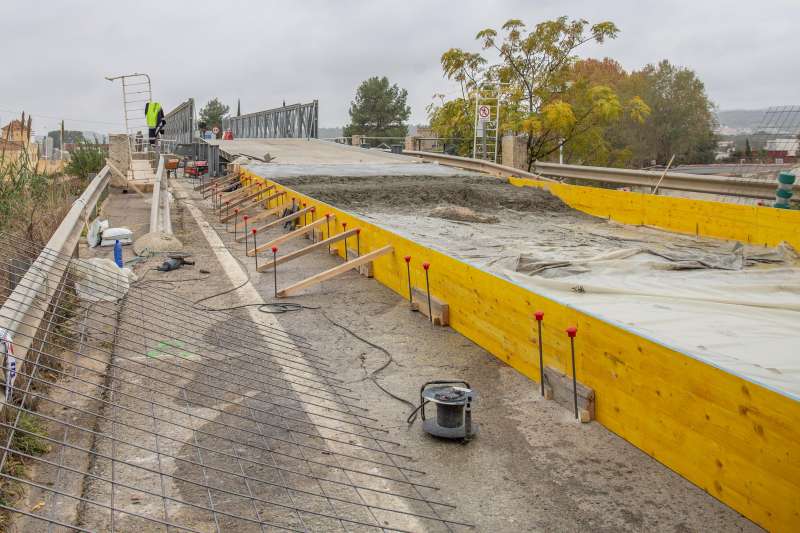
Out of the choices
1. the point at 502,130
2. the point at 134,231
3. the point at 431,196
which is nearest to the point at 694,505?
the point at 431,196

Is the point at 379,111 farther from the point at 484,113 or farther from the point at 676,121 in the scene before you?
the point at 484,113

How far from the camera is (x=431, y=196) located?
1415cm

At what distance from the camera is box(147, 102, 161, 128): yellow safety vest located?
2289 centimetres

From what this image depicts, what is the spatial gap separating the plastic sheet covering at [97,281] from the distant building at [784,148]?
19825 mm

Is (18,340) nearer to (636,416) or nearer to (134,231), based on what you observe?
(636,416)

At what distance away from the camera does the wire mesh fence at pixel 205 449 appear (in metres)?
3.86

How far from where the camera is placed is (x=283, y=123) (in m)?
32.8

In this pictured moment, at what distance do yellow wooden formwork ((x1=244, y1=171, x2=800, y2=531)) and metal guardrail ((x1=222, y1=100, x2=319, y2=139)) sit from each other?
2444 cm

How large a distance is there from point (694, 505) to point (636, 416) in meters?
0.75

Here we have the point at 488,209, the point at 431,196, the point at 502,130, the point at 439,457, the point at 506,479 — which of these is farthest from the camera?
the point at 502,130

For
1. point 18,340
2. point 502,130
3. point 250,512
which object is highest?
point 502,130

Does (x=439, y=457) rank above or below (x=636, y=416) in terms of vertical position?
below

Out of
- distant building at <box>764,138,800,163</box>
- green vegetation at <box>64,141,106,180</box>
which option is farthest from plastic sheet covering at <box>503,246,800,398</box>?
green vegetation at <box>64,141,106,180</box>

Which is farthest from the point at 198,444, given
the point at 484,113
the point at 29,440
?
the point at 484,113
